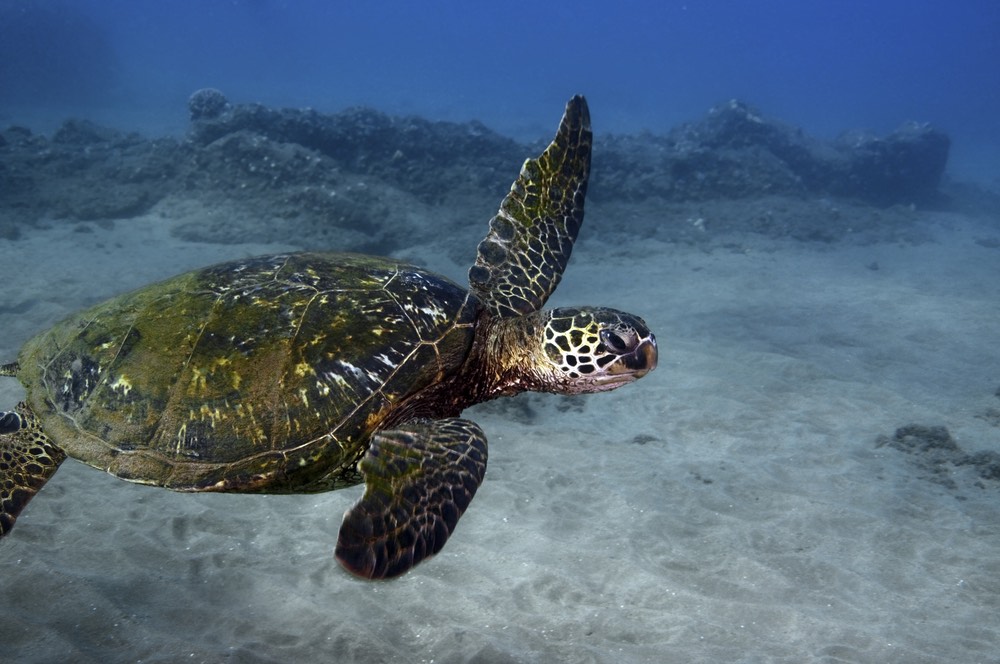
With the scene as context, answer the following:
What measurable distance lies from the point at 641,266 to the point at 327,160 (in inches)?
314

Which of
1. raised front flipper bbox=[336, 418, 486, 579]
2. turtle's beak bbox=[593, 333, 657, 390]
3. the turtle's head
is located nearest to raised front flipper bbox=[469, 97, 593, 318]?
the turtle's head

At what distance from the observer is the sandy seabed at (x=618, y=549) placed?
135 inches

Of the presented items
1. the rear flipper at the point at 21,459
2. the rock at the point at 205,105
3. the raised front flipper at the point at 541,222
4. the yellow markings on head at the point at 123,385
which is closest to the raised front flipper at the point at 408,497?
the raised front flipper at the point at 541,222

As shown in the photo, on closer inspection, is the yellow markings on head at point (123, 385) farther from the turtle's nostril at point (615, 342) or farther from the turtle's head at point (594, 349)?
the turtle's nostril at point (615, 342)

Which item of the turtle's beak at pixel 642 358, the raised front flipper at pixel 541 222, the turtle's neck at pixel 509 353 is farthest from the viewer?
the raised front flipper at pixel 541 222

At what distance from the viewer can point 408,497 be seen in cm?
274

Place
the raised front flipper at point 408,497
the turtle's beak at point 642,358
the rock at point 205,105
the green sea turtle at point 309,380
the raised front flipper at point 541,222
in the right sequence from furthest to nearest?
1. the rock at point 205,105
2. the raised front flipper at point 541,222
3. the turtle's beak at point 642,358
4. the green sea turtle at point 309,380
5. the raised front flipper at point 408,497

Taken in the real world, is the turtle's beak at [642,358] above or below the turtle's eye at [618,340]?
below

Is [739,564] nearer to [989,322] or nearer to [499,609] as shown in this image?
[499,609]

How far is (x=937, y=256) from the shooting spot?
1520 cm

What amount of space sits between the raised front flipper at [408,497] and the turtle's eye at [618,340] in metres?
0.96

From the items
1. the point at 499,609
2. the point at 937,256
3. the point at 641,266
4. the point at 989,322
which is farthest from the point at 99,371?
the point at 937,256

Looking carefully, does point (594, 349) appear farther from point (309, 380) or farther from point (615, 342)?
point (309, 380)

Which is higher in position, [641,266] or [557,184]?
[557,184]
